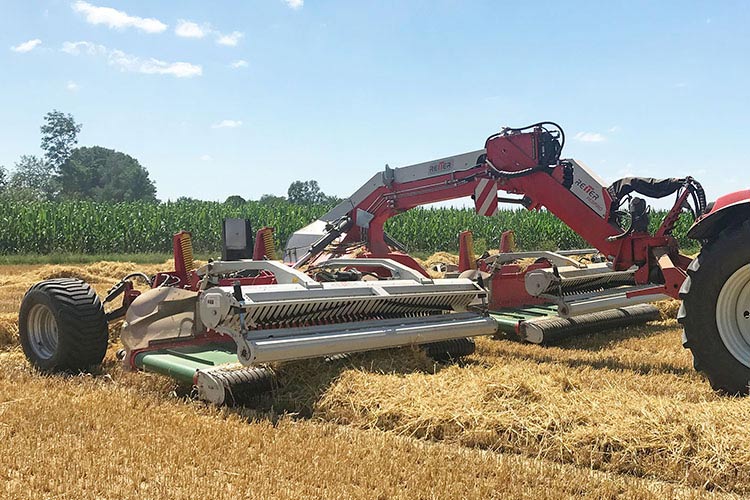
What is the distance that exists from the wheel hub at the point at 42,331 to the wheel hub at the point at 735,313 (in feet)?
16.6

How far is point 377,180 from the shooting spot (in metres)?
9.27

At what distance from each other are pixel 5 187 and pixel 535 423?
64503 millimetres

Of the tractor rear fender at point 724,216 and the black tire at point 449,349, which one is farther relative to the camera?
the black tire at point 449,349

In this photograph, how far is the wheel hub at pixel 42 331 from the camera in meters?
5.54

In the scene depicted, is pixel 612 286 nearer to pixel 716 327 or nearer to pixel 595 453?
pixel 716 327

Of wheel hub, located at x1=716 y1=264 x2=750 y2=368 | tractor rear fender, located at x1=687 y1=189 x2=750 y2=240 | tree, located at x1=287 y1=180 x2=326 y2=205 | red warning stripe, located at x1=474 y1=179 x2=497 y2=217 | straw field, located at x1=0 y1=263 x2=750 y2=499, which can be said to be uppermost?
tree, located at x1=287 y1=180 x2=326 y2=205

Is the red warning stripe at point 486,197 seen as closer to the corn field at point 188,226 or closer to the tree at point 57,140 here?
the corn field at point 188,226

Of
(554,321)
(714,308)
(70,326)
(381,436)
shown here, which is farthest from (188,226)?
(714,308)

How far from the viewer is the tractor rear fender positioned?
4.37 metres

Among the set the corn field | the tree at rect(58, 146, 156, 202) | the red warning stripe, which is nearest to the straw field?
the red warning stripe

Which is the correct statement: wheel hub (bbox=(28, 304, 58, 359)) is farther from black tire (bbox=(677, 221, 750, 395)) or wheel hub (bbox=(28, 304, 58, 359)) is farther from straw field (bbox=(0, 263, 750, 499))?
black tire (bbox=(677, 221, 750, 395))

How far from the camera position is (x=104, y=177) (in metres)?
74.2

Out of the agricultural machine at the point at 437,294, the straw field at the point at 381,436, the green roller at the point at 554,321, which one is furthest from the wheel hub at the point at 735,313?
the green roller at the point at 554,321

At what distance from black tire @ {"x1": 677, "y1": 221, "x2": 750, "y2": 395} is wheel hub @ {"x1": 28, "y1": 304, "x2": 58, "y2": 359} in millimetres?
4884
